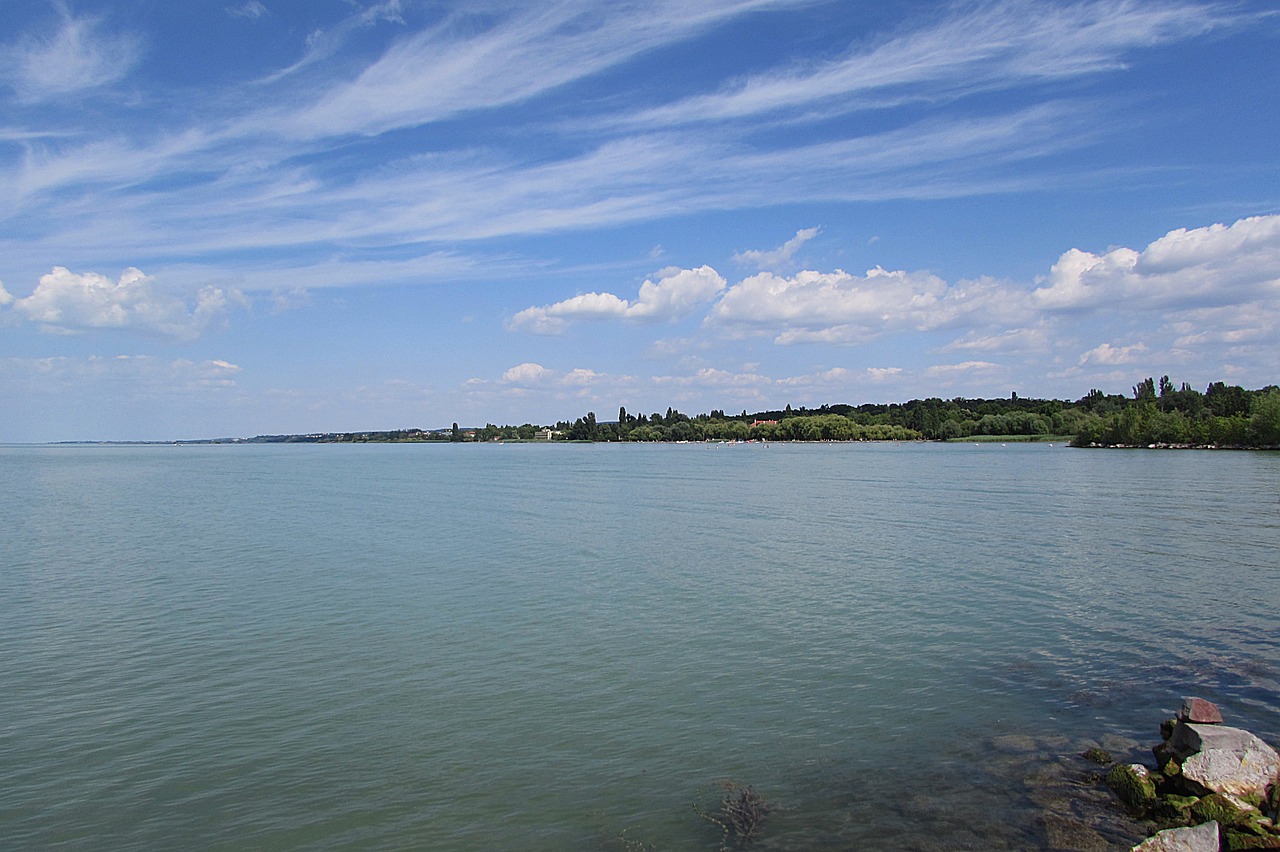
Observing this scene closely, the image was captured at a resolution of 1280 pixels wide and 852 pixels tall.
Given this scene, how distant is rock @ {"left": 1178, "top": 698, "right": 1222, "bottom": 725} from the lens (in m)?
11.4

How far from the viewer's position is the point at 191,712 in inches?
568

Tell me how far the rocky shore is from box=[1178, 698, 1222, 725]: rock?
1 centimetres

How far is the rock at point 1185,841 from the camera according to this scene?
8.84 meters

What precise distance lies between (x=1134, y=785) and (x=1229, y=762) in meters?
1.20

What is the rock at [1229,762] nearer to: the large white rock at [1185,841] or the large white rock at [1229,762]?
the large white rock at [1229,762]

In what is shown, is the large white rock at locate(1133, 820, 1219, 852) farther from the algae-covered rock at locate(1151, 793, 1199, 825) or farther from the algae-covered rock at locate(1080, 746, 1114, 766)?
the algae-covered rock at locate(1080, 746, 1114, 766)

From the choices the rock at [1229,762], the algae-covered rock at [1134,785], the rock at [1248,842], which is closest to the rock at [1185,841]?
the rock at [1248,842]

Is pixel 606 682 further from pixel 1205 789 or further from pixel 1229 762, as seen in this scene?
pixel 1229 762

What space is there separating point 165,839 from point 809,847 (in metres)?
7.96

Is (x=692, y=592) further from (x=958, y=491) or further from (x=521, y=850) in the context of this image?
(x=958, y=491)

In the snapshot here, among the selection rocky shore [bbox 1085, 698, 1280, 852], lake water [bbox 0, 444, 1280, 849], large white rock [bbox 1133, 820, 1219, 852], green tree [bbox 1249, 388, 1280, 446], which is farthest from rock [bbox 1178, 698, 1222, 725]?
green tree [bbox 1249, 388, 1280, 446]

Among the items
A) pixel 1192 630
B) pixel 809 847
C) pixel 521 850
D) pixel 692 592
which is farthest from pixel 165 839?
pixel 1192 630

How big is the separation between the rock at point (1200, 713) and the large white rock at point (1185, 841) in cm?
280

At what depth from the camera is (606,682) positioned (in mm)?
15859
